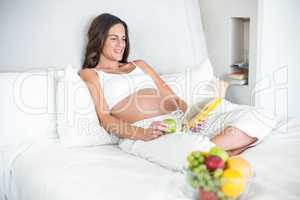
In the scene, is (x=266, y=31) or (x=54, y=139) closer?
(x=54, y=139)

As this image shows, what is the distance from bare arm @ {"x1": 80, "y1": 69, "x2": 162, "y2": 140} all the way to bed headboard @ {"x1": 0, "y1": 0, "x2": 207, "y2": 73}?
0.68 feet

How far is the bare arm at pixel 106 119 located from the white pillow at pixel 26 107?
0.18 metres

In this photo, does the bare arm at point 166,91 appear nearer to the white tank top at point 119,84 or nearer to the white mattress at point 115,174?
the white tank top at point 119,84

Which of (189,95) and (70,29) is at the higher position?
(70,29)

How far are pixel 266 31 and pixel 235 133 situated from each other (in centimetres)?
118

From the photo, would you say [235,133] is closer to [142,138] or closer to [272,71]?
[142,138]

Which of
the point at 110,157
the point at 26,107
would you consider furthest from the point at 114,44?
the point at 110,157

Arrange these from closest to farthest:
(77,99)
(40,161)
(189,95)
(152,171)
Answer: (152,171) < (40,161) < (77,99) < (189,95)

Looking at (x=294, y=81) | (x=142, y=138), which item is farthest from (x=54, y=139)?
(x=294, y=81)

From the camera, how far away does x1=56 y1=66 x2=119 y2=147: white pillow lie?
1.92 m

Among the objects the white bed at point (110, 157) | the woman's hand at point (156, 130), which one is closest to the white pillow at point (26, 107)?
the white bed at point (110, 157)

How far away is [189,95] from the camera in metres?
2.29

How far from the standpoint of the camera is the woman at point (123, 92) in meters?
1.80

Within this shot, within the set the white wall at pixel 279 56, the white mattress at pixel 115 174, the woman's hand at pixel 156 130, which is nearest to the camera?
the white mattress at pixel 115 174
